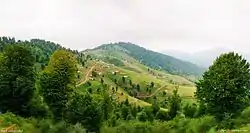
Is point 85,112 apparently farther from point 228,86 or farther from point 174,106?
point 174,106

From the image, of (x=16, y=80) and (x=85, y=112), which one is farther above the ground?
(x=16, y=80)

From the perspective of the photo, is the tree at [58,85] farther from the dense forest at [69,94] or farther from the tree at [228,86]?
the tree at [228,86]

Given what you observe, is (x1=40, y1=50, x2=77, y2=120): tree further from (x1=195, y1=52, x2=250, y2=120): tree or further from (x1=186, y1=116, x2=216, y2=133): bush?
(x1=195, y1=52, x2=250, y2=120): tree

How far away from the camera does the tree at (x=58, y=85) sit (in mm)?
87125

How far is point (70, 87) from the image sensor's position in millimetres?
90500

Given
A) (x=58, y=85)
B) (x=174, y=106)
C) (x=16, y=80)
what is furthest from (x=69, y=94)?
(x=174, y=106)

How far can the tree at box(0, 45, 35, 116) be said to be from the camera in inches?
3280

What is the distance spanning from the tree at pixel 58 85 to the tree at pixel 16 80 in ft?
10.5

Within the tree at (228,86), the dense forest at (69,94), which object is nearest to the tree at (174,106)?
the dense forest at (69,94)

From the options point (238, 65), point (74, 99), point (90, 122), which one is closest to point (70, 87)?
point (74, 99)

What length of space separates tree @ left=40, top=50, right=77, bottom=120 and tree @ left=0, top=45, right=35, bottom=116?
3.20 metres

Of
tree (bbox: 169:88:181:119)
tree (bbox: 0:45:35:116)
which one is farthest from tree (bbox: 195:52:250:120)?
tree (bbox: 169:88:181:119)

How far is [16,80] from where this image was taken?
82750 mm

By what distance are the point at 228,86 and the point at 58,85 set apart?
117ft
